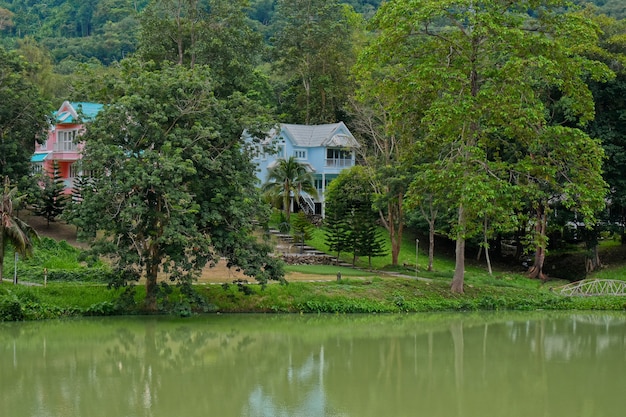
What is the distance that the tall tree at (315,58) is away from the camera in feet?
172

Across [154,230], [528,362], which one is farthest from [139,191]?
[528,362]

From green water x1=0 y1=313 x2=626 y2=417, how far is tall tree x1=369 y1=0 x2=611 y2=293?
16.4 feet

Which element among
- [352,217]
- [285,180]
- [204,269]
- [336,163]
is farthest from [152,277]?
[336,163]

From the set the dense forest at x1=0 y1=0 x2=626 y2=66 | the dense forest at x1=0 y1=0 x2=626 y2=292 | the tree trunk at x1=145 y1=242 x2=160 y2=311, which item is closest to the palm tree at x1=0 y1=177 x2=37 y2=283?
the dense forest at x1=0 y1=0 x2=626 y2=292

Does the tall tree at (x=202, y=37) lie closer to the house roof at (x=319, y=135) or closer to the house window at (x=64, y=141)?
the house window at (x=64, y=141)

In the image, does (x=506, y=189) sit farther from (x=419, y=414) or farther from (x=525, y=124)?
(x=419, y=414)

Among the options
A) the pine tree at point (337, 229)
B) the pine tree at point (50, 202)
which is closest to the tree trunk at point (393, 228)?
the pine tree at point (337, 229)

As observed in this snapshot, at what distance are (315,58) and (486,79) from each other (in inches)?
1050

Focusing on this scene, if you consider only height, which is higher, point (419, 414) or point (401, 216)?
point (401, 216)

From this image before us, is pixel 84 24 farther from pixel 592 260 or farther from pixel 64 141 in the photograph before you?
pixel 592 260

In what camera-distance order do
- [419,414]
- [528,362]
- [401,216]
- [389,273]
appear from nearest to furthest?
[419,414] < [528,362] < [389,273] < [401,216]

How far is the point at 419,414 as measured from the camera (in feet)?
42.4

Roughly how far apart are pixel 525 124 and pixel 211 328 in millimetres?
12605

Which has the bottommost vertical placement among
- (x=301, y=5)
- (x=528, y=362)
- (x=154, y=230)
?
(x=528, y=362)
